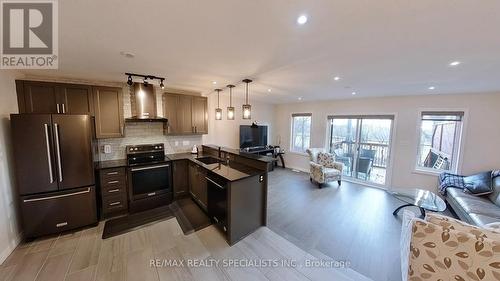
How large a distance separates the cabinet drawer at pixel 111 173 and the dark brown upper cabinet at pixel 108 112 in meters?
0.67

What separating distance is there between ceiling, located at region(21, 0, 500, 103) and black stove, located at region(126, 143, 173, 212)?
1.59 m

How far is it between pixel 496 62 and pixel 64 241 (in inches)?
241

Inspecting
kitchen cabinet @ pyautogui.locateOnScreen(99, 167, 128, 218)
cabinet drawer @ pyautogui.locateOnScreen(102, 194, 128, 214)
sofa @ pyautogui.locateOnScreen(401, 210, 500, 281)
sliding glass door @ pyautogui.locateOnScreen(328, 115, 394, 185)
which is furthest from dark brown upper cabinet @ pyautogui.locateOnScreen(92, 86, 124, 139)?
sliding glass door @ pyautogui.locateOnScreen(328, 115, 394, 185)

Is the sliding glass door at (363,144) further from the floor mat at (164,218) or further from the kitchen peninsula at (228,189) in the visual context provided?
the floor mat at (164,218)

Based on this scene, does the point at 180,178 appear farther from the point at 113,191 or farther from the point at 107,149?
the point at 107,149

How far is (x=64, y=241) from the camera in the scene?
2486 mm

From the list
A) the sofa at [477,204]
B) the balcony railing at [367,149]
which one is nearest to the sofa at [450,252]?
the sofa at [477,204]

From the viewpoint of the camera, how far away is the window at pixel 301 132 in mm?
6441

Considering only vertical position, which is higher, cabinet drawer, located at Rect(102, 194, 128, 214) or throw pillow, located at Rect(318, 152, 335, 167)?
throw pillow, located at Rect(318, 152, 335, 167)

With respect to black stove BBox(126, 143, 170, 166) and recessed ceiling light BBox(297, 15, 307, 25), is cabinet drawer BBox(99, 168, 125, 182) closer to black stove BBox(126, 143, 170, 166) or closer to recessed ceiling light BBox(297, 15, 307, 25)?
black stove BBox(126, 143, 170, 166)

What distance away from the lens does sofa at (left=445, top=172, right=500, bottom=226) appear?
252 centimetres

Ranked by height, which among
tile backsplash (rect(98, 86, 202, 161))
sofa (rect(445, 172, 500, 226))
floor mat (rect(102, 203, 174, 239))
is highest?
tile backsplash (rect(98, 86, 202, 161))

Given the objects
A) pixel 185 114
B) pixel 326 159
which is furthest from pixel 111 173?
pixel 326 159

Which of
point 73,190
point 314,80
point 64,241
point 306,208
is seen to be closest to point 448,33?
point 314,80
